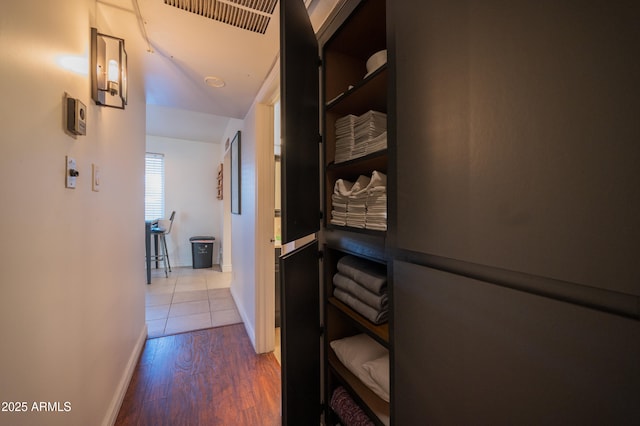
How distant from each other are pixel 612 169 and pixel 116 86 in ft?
5.96

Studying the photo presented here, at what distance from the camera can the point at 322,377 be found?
1.21 metres

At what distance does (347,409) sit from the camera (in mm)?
1062

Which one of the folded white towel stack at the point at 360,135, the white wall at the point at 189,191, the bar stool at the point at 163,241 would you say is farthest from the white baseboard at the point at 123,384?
the white wall at the point at 189,191

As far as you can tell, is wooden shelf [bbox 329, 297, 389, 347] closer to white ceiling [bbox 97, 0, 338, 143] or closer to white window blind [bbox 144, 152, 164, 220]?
white ceiling [bbox 97, 0, 338, 143]

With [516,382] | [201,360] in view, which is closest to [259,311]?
[201,360]

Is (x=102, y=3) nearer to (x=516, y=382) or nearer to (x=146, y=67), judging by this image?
(x=146, y=67)

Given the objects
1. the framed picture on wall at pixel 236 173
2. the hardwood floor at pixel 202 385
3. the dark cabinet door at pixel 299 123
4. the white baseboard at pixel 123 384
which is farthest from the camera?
the framed picture on wall at pixel 236 173

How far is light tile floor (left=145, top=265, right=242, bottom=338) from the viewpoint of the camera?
259 cm

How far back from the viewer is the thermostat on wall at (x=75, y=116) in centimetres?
95

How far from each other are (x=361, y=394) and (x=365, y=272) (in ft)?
1.66

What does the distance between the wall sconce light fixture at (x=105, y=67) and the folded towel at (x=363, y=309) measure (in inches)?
60.0

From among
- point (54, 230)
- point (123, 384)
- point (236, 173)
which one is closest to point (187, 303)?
point (123, 384)

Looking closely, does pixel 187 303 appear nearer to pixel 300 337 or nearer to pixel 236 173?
pixel 236 173

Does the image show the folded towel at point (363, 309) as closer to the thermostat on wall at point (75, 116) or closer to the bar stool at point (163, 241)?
the thermostat on wall at point (75, 116)
